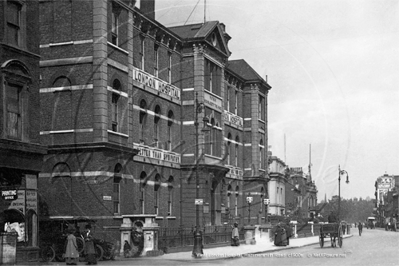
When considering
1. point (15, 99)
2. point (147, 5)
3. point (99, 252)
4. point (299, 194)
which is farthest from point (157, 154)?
point (299, 194)

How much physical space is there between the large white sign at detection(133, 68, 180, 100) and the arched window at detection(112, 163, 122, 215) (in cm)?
580

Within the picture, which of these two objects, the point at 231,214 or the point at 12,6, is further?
the point at 231,214

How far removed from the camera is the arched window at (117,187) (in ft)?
111

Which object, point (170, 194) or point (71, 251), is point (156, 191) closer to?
point (170, 194)

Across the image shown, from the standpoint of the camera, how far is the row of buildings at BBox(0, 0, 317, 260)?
26500mm

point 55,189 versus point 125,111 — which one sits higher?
point 125,111

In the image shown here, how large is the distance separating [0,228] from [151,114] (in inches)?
642

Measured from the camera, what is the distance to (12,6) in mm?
26453

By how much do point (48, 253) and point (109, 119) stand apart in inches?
349

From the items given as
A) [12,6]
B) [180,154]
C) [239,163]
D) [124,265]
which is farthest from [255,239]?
[12,6]

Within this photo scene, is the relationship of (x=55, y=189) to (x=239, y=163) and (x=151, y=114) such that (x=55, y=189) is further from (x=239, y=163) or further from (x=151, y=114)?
(x=239, y=163)

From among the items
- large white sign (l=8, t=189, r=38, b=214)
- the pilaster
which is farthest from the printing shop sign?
the pilaster

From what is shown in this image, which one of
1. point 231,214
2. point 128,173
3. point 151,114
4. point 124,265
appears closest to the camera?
point 124,265

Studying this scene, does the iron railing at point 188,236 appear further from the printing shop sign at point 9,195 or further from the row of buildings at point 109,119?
the printing shop sign at point 9,195
